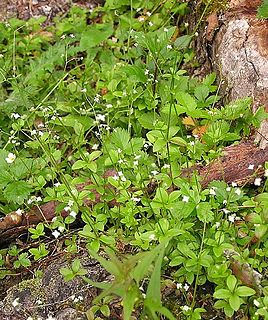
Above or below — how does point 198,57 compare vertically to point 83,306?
above

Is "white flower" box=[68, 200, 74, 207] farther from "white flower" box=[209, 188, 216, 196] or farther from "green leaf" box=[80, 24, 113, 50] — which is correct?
"green leaf" box=[80, 24, 113, 50]

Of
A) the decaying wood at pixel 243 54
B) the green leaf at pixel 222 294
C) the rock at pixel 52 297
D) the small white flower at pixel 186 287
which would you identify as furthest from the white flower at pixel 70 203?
the decaying wood at pixel 243 54

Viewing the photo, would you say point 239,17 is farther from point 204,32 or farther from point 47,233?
point 47,233

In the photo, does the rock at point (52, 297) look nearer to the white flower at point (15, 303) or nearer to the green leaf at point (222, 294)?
the white flower at point (15, 303)

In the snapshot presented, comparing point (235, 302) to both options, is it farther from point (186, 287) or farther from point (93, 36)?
point (93, 36)

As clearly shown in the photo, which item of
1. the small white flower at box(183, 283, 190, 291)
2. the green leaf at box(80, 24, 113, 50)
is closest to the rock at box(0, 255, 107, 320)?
the small white flower at box(183, 283, 190, 291)

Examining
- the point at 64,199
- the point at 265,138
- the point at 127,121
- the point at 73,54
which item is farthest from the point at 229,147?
the point at 73,54
